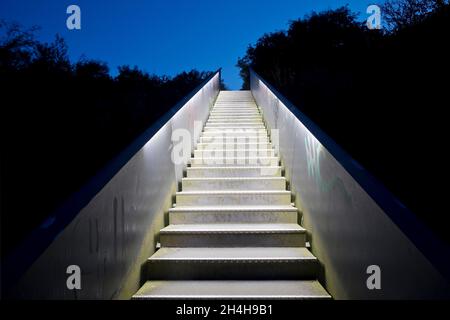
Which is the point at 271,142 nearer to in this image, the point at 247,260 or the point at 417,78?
the point at 417,78

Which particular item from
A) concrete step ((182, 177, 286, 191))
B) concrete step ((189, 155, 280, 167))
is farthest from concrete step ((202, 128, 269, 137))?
concrete step ((182, 177, 286, 191))

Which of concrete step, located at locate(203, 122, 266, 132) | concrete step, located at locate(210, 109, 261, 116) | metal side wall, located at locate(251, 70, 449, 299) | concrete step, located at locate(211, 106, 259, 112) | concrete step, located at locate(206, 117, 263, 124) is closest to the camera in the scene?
metal side wall, located at locate(251, 70, 449, 299)

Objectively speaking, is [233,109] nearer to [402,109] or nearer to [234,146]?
[234,146]

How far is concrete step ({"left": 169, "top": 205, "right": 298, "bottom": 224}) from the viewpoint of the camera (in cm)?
339

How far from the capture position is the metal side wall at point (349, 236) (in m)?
1.49

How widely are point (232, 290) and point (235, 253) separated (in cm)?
42

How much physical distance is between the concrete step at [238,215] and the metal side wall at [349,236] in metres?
0.17

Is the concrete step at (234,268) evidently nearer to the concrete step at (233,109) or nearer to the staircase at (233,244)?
the staircase at (233,244)

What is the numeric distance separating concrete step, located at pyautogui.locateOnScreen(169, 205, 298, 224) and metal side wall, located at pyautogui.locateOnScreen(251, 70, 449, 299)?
17 centimetres

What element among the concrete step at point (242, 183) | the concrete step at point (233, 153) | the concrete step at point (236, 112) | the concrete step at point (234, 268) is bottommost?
the concrete step at point (234, 268)

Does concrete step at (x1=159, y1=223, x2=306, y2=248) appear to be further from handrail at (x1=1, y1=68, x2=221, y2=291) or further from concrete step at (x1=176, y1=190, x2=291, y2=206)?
handrail at (x1=1, y1=68, x2=221, y2=291)

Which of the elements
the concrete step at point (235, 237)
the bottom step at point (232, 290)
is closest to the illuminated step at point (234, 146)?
the concrete step at point (235, 237)
